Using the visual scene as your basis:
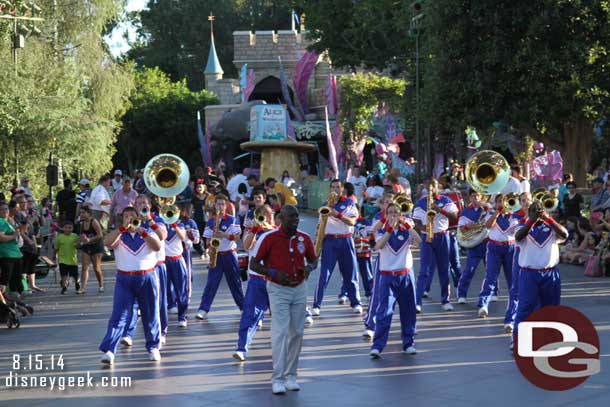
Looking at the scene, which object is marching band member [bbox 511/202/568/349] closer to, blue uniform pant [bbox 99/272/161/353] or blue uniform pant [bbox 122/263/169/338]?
blue uniform pant [bbox 99/272/161/353]

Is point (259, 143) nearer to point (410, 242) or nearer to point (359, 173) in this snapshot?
point (359, 173)

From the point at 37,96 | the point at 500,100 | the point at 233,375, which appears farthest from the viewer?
the point at 37,96

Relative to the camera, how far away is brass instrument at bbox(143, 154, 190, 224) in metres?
13.7

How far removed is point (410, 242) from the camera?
40.1 feet

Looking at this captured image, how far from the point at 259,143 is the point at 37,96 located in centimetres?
1214

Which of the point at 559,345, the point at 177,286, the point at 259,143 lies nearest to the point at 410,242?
the point at 559,345

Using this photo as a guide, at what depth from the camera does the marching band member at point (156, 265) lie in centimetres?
1216

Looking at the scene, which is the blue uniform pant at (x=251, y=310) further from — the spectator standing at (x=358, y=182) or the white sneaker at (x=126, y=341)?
the spectator standing at (x=358, y=182)

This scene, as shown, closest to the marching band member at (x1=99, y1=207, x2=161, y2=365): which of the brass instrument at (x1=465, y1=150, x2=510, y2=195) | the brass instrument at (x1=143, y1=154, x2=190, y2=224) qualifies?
the brass instrument at (x1=143, y1=154, x2=190, y2=224)

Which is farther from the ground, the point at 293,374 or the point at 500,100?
the point at 500,100

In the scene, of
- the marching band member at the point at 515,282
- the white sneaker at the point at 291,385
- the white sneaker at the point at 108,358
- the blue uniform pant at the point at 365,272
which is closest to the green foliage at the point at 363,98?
the blue uniform pant at the point at 365,272

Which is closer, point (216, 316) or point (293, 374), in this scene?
point (293, 374)

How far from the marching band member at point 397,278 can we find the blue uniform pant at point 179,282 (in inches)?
133

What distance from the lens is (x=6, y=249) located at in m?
15.8
